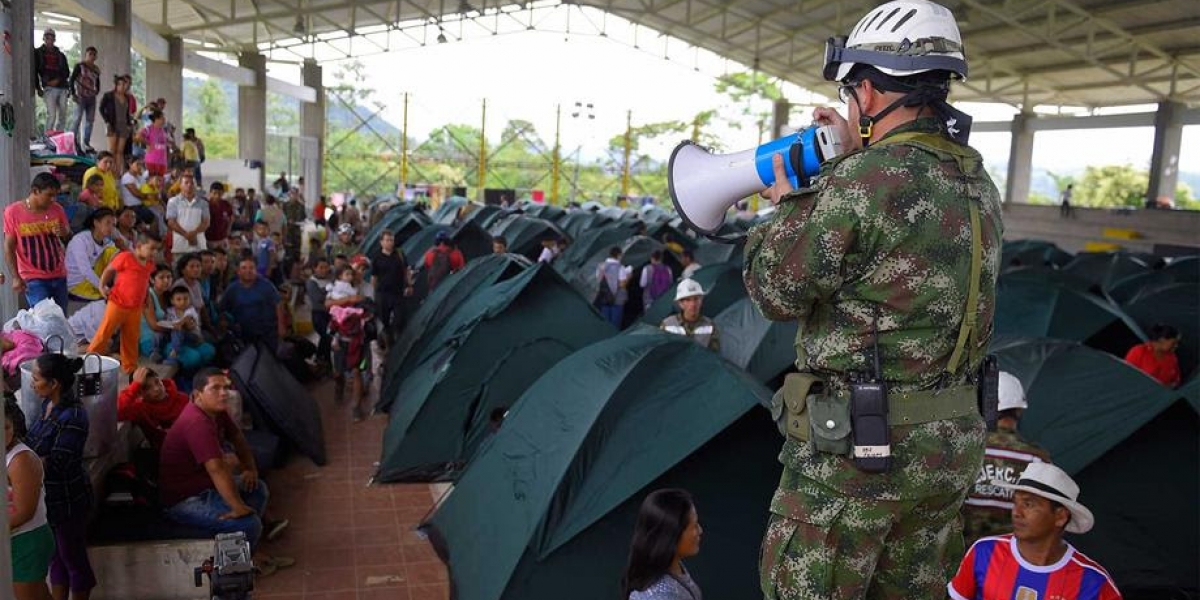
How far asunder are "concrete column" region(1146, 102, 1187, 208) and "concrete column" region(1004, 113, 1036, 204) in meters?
3.78

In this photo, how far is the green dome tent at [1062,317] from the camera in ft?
27.6

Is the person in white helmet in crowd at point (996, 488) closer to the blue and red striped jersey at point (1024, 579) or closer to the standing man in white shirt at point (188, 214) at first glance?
the blue and red striped jersey at point (1024, 579)

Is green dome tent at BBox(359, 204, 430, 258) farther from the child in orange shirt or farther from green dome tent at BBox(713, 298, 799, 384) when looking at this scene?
green dome tent at BBox(713, 298, 799, 384)

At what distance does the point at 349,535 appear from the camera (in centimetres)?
550

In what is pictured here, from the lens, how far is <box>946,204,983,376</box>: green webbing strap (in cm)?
190

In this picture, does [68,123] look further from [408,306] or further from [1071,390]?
[1071,390]

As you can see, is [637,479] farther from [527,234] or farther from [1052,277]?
[527,234]

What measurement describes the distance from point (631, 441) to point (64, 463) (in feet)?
7.83

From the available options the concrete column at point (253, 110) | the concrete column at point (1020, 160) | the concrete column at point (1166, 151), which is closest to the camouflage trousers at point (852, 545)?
the concrete column at point (253, 110)

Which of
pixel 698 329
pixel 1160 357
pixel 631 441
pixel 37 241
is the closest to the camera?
pixel 631 441

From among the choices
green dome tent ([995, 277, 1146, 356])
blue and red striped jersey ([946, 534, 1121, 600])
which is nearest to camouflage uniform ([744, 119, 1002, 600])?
blue and red striped jersey ([946, 534, 1121, 600])

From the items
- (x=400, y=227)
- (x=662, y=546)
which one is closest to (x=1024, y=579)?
(x=662, y=546)

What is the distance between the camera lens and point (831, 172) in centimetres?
189

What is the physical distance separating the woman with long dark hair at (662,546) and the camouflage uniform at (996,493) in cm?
112
